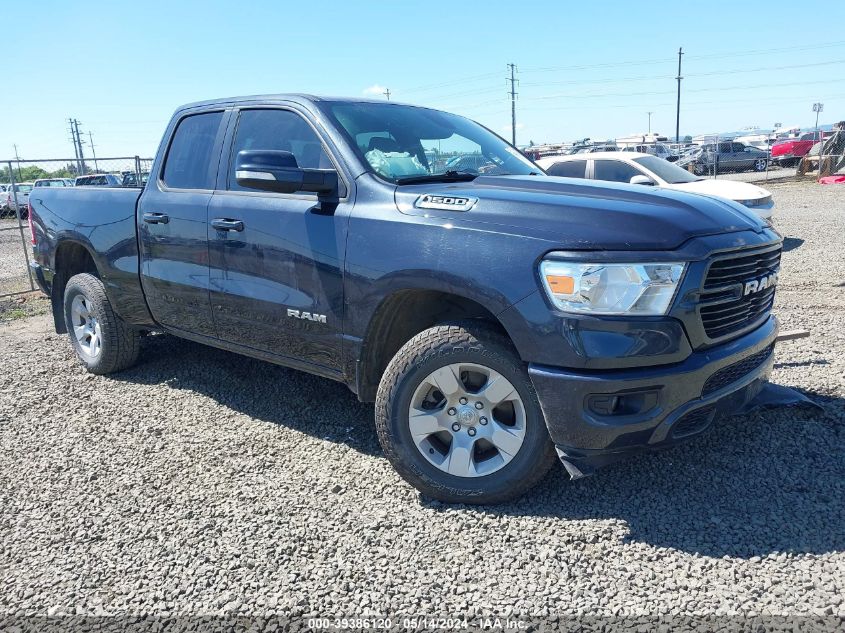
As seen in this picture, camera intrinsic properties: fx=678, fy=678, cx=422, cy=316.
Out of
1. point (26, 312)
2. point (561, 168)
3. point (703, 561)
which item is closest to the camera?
point (703, 561)

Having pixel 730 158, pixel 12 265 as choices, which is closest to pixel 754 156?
pixel 730 158

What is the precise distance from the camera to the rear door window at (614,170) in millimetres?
11188

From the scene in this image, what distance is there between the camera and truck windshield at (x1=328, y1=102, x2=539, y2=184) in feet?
12.1

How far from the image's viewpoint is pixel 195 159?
175 inches

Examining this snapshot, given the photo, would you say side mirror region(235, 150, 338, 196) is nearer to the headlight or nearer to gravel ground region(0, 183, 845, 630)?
the headlight

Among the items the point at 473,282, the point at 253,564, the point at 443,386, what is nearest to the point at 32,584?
the point at 253,564

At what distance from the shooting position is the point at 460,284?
299 centimetres

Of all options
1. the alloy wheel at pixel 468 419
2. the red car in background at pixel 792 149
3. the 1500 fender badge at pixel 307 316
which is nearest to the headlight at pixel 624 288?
the alloy wheel at pixel 468 419

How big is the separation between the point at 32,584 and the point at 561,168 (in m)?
10.5

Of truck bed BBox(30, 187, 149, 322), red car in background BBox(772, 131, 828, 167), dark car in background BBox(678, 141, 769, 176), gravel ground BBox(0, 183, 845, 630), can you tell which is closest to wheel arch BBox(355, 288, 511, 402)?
gravel ground BBox(0, 183, 845, 630)

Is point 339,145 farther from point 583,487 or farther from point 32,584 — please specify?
point 32,584

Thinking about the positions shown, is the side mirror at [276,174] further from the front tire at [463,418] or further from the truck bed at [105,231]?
the truck bed at [105,231]

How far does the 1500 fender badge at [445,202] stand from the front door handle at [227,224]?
4.00 ft

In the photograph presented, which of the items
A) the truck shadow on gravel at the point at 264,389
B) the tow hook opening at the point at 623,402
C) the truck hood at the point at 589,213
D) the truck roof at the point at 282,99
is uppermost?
the truck roof at the point at 282,99
